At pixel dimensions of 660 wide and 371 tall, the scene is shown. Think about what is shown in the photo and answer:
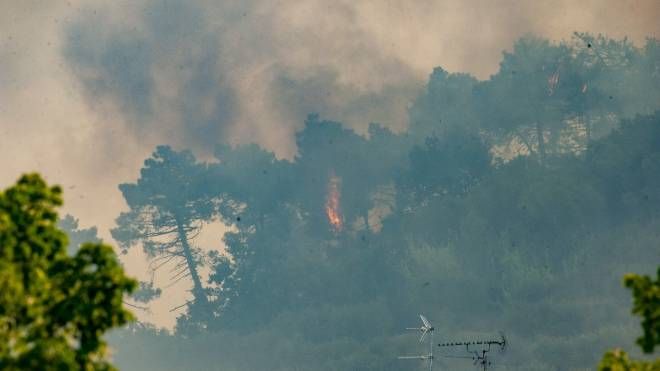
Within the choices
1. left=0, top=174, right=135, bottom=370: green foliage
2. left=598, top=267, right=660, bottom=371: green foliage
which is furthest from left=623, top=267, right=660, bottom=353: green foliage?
left=0, top=174, right=135, bottom=370: green foliage

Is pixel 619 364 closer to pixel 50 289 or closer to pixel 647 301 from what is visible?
pixel 647 301

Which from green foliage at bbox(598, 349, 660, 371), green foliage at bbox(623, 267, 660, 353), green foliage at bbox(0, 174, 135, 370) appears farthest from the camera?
green foliage at bbox(598, 349, 660, 371)

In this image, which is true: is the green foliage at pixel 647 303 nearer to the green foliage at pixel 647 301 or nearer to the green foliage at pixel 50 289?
the green foliage at pixel 647 301

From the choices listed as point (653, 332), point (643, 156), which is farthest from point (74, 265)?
point (643, 156)

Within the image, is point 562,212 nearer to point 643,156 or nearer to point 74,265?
point 643,156

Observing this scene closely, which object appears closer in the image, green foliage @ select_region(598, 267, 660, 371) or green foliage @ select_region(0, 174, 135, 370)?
green foliage @ select_region(0, 174, 135, 370)

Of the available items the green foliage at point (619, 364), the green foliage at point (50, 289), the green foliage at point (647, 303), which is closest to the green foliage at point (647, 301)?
the green foliage at point (647, 303)

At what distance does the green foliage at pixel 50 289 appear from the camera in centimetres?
3672

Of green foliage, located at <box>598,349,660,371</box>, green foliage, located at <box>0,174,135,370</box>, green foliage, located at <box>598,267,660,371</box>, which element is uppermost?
green foliage, located at <box>0,174,135,370</box>

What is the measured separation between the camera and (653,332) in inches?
1508

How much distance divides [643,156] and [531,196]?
20448 mm

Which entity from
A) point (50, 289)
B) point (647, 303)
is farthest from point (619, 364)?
point (50, 289)

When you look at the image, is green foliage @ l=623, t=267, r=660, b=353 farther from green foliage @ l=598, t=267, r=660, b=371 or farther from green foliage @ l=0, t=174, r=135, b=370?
green foliage @ l=0, t=174, r=135, b=370

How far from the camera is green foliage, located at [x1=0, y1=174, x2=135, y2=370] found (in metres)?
36.7
